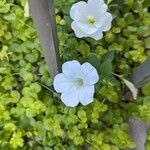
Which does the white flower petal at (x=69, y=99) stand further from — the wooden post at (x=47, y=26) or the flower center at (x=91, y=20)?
the flower center at (x=91, y=20)

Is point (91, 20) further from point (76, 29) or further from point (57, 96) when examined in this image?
point (57, 96)

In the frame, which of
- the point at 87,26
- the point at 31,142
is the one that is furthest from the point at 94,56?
the point at 31,142

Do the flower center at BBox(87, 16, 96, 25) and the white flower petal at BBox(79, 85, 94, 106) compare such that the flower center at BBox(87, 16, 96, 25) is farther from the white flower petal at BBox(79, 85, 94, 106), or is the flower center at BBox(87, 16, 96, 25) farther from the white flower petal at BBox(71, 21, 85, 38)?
the white flower petal at BBox(79, 85, 94, 106)

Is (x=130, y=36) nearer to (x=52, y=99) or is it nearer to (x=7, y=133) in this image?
(x=52, y=99)

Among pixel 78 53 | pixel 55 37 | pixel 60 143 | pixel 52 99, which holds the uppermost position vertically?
pixel 55 37

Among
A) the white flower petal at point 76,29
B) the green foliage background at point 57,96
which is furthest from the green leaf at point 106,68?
the white flower petal at point 76,29

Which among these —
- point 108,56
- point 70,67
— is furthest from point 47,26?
point 108,56

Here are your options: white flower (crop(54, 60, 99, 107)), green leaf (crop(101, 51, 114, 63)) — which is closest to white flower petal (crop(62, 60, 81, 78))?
white flower (crop(54, 60, 99, 107))
